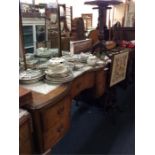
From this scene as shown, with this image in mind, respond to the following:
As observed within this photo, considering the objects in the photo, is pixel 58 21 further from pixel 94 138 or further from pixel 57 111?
pixel 94 138

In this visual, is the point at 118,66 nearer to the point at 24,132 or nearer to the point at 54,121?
the point at 54,121

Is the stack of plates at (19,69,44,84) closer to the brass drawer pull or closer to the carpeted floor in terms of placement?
the brass drawer pull

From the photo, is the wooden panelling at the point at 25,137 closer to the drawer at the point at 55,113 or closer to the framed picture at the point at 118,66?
the drawer at the point at 55,113

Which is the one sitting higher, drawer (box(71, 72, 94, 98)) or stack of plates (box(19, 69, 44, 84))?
stack of plates (box(19, 69, 44, 84))

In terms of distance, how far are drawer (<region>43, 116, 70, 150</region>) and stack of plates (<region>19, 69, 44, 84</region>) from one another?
34cm

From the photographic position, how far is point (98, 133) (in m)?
2.06

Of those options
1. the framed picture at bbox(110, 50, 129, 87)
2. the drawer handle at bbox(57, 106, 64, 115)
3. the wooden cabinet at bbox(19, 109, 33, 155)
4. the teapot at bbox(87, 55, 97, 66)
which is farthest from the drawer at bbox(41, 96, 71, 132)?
the framed picture at bbox(110, 50, 129, 87)

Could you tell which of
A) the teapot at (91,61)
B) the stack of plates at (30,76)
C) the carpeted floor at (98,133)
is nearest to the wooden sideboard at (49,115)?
the stack of plates at (30,76)

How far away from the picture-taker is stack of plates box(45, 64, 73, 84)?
1351 mm

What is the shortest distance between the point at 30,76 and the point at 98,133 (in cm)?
107
